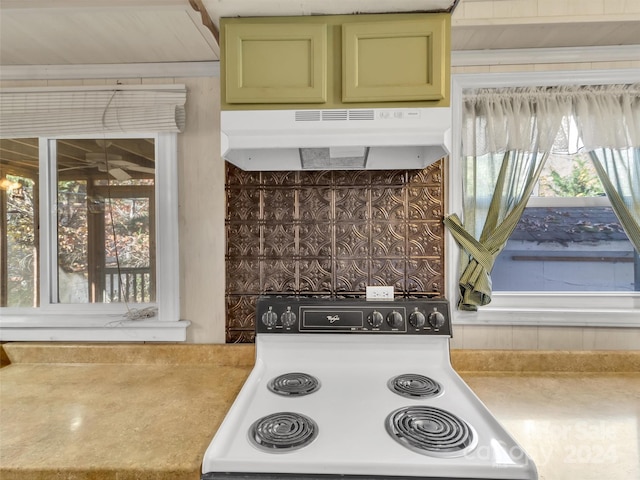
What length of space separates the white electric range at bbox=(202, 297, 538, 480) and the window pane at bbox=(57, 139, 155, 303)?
714mm

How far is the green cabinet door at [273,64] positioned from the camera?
1.15 metres

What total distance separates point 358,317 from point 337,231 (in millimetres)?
398

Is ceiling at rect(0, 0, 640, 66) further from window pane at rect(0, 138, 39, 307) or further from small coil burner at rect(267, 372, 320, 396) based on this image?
small coil burner at rect(267, 372, 320, 396)

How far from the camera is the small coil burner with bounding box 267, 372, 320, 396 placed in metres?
1.20

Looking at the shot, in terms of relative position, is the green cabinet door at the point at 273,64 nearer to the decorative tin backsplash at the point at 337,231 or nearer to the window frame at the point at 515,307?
the decorative tin backsplash at the point at 337,231

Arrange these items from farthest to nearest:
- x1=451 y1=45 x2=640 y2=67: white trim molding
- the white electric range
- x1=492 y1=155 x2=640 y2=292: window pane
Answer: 1. x1=492 y1=155 x2=640 y2=292: window pane
2. x1=451 y1=45 x2=640 y2=67: white trim molding
3. the white electric range

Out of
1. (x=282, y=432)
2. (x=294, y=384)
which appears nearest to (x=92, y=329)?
(x=294, y=384)

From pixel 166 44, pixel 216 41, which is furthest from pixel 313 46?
pixel 166 44

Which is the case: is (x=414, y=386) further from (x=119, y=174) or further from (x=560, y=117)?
(x=119, y=174)

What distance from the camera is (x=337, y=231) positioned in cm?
156

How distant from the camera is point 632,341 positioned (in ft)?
5.09

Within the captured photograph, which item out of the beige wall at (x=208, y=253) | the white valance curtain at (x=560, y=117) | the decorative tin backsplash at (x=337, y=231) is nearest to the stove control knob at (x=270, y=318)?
the decorative tin backsplash at (x=337, y=231)

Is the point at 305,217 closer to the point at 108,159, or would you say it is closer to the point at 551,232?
the point at 108,159

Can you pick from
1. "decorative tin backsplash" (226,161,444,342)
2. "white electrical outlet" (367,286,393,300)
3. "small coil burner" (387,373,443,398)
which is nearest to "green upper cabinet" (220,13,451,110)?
"decorative tin backsplash" (226,161,444,342)
